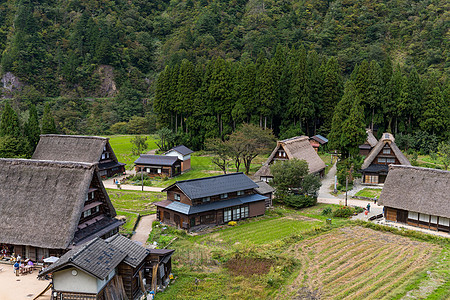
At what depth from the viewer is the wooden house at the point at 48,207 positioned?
76.9 ft

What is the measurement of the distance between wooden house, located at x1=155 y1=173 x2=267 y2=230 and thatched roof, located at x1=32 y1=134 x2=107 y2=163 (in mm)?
15465

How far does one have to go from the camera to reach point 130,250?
20703mm

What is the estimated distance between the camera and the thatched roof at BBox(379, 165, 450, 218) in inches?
1187

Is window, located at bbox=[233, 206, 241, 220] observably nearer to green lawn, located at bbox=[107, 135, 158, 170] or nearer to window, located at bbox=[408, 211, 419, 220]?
window, located at bbox=[408, 211, 419, 220]

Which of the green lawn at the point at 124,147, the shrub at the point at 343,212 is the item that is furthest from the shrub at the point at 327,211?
the green lawn at the point at 124,147

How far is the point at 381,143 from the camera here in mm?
44906

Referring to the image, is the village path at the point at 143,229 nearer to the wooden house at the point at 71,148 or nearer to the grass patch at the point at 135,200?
the grass patch at the point at 135,200

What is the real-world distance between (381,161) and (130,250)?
33.8m

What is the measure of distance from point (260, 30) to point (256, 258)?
8065cm

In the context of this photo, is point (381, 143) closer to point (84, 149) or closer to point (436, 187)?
point (436, 187)

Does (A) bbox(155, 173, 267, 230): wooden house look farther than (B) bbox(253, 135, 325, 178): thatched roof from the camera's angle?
No

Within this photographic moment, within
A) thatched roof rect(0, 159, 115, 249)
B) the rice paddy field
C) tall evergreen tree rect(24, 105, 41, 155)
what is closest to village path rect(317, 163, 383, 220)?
the rice paddy field

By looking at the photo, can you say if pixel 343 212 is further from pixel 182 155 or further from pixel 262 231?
pixel 182 155

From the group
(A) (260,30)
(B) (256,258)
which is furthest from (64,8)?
(B) (256,258)
